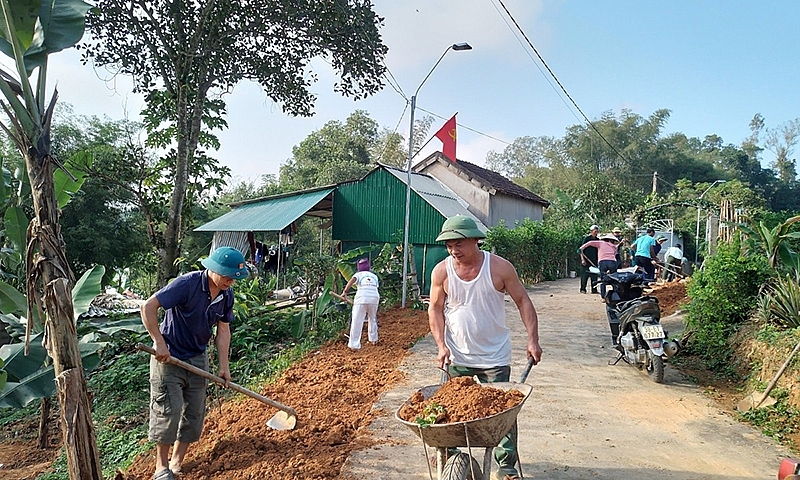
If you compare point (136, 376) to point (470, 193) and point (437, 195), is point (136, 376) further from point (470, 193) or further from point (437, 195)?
point (470, 193)

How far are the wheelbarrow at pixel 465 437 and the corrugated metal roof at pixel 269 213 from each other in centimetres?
1200

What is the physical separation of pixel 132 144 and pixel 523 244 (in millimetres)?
12838

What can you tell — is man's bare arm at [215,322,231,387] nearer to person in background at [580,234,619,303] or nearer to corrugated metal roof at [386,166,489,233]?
person in background at [580,234,619,303]

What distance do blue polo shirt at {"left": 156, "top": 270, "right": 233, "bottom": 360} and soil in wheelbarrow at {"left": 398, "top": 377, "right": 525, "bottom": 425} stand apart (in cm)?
178

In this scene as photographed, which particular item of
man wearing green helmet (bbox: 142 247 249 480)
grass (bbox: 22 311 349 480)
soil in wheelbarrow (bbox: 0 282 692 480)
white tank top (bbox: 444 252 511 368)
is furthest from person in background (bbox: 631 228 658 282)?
man wearing green helmet (bbox: 142 247 249 480)

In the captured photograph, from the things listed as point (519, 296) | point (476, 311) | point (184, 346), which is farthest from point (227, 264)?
point (519, 296)

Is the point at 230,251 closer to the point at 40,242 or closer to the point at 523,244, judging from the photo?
the point at 40,242

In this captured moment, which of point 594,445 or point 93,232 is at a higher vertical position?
point 93,232

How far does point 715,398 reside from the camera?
19.0 feet

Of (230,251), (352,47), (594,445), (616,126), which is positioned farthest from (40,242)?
(616,126)

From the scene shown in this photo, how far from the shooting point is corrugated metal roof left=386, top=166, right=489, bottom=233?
16.5m

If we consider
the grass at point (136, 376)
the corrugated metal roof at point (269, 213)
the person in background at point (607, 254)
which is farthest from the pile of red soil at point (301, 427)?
the corrugated metal roof at point (269, 213)

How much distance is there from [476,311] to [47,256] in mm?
2552

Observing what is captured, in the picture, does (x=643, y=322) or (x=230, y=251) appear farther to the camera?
(x=643, y=322)
